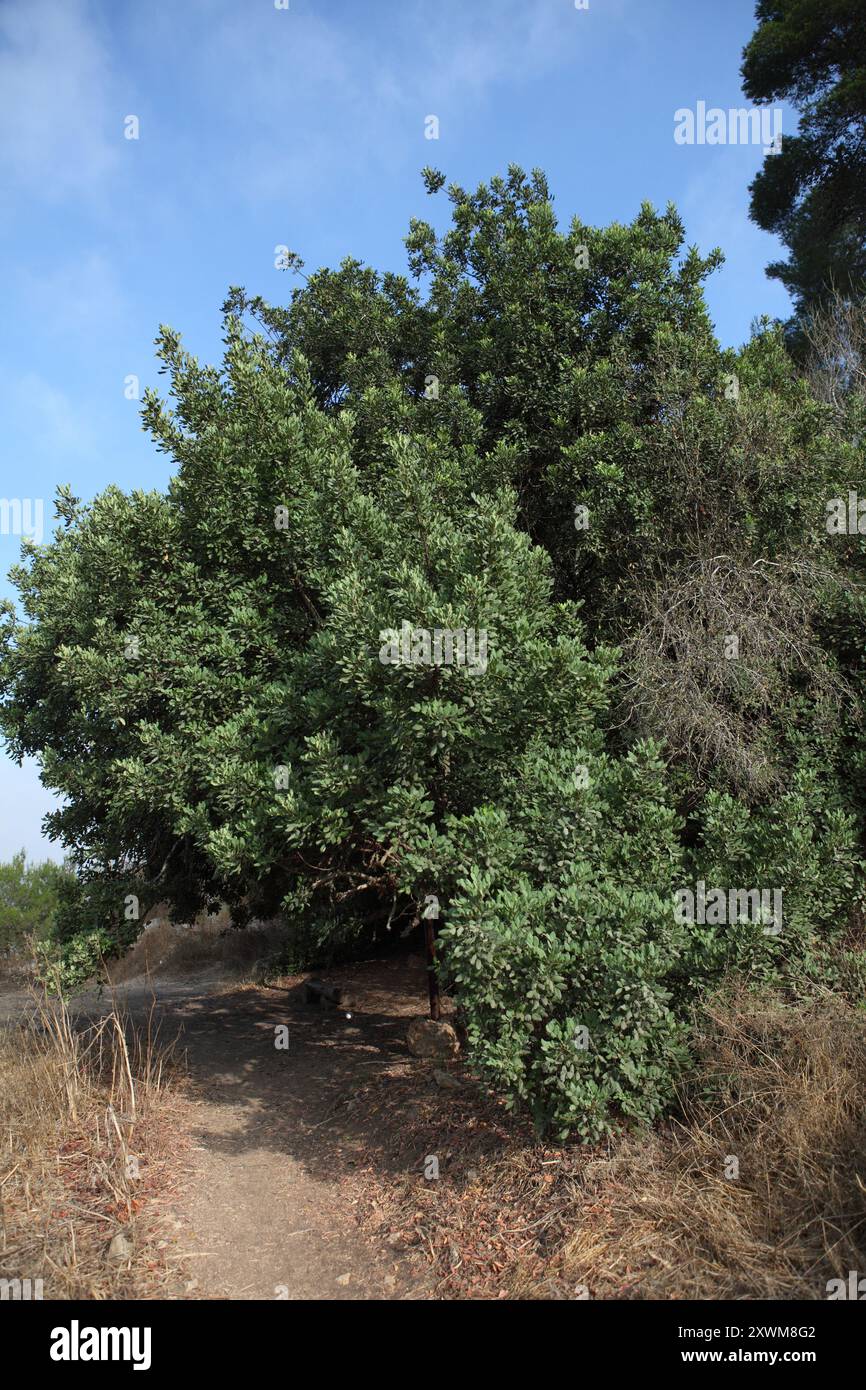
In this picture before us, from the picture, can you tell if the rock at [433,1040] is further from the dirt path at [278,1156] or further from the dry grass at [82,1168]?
the dry grass at [82,1168]

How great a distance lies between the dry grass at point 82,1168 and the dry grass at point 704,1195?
4.83 feet

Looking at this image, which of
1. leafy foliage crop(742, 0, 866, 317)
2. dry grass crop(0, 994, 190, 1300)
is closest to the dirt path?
dry grass crop(0, 994, 190, 1300)

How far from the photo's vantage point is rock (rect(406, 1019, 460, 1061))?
8.16 metres

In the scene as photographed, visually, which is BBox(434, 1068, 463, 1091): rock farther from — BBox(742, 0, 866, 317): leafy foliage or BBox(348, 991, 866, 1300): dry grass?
BBox(742, 0, 866, 317): leafy foliage

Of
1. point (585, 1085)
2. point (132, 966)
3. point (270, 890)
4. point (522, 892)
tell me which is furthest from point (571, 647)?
point (132, 966)

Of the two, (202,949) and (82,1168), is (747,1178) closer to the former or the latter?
(82,1168)

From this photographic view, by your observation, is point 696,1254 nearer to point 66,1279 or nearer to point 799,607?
point 66,1279

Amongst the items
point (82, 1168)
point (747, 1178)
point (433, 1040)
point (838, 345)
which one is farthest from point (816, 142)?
point (82, 1168)

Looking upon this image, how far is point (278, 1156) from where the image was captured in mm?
6680

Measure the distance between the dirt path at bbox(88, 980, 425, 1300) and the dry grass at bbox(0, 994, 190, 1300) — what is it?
266 mm

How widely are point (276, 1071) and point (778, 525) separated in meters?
6.94

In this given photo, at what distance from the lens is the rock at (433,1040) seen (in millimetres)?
8156

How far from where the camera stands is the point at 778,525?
26.3 feet

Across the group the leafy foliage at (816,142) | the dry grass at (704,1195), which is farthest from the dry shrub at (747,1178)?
the leafy foliage at (816,142)
